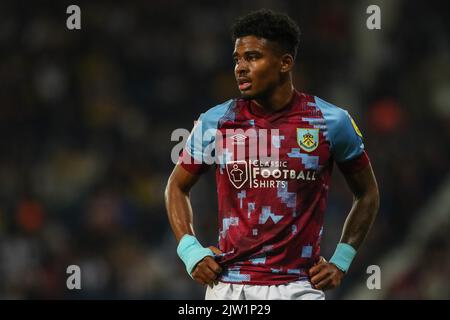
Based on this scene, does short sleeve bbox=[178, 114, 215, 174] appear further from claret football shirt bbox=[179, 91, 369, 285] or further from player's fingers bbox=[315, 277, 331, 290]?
player's fingers bbox=[315, 277, 331, 290]

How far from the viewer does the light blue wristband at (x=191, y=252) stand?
4.32m

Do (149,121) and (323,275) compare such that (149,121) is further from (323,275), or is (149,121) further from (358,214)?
(323,275)

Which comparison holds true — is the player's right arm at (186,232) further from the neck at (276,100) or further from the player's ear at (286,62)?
Result: the player's ear at (286,62)

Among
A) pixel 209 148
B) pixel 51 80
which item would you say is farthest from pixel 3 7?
pixel 209 148

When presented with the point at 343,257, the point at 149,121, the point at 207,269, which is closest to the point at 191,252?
the point at 207,269

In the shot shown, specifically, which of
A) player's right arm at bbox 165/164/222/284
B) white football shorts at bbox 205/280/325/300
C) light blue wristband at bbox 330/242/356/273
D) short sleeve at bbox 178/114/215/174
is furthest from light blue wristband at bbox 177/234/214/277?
light blue wristband at bbox 330/242/356/273


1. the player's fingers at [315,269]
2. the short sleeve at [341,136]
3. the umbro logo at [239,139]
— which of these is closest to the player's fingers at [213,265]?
the player's fingers at [315,269]

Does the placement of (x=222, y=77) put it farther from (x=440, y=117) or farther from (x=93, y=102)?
(x=440, y=117)

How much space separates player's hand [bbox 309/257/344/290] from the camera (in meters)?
4.32

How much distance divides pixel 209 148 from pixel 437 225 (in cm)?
521

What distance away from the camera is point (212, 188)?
9.18 meters

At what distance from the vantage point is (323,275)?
171 inches

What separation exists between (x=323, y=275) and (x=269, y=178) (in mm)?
542

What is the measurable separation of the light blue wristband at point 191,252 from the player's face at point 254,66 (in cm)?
77
